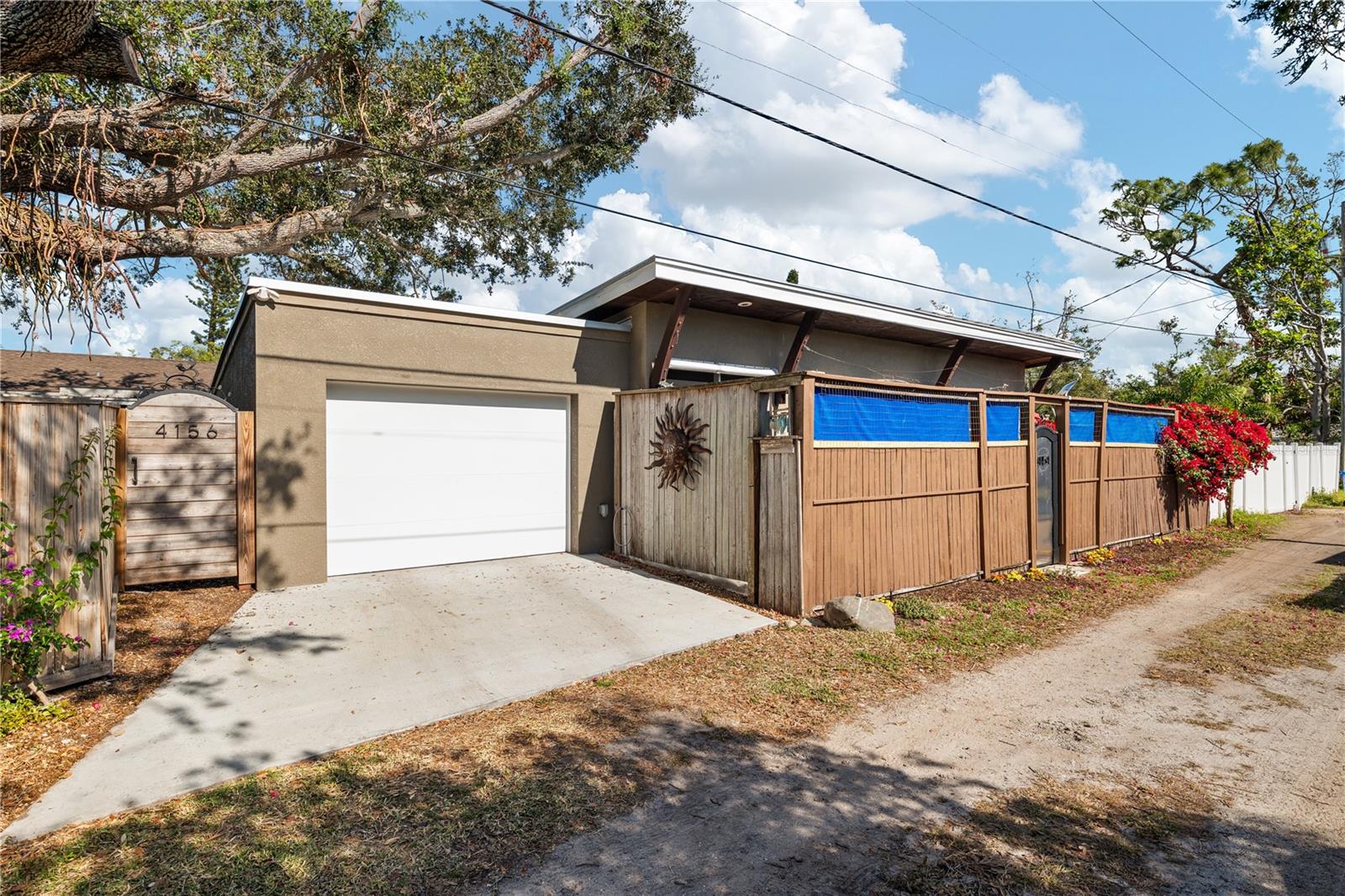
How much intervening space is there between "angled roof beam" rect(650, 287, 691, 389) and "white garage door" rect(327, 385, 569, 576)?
53.6 inches

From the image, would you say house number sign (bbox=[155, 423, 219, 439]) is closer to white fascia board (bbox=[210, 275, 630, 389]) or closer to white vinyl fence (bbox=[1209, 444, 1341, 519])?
white fascia board (bbox=[210, 275, 630, 389])

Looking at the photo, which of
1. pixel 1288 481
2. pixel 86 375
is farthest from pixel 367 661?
pixel 1288 481

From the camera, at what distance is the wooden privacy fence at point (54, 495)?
365 cm

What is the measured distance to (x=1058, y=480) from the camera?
910 cm

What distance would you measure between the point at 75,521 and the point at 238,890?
2.94 meters

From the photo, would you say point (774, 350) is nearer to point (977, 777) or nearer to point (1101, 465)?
point (1101, 465)

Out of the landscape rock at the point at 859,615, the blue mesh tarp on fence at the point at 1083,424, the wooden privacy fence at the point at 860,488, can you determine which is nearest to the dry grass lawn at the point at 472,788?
the landscape rock at the point at 859,615

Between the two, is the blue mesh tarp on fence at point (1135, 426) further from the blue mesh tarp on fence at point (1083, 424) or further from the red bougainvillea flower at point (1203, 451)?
the blue mesh tarp on fence at point (1083, 424)

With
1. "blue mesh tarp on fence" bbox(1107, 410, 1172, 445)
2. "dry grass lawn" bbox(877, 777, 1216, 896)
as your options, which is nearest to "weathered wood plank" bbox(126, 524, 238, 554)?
"dry grass lawn" bbox(877, 777, 1216, 896)

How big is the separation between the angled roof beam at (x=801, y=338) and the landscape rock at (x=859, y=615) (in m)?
4.72

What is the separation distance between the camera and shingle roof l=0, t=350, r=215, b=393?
13484mm

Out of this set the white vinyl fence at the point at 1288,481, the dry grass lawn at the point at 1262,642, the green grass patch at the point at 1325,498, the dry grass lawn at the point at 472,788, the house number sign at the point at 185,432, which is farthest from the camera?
the green grass patch at the point at 1325,498

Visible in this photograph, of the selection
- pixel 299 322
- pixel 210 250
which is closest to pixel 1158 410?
pixel 299 322

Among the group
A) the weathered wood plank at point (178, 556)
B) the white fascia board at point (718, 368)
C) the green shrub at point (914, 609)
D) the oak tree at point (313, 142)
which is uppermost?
the oak tree at point (313, 142)
